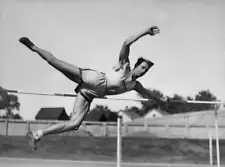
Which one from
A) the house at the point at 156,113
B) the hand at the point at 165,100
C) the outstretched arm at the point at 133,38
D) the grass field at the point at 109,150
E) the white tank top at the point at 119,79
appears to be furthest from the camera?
the house at the point at 156,113

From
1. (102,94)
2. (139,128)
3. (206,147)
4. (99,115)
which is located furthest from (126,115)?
(102,94)

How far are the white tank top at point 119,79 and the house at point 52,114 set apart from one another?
29.7m

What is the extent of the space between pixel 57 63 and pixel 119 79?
1.93ft

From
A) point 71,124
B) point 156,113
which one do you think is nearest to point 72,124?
point 71,124

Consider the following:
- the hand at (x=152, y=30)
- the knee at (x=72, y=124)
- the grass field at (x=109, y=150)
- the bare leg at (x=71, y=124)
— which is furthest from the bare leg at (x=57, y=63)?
the grass field at (x=109, y=150)

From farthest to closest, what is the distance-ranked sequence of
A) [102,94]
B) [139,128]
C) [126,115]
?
[126,115]
[139,128]
[102,94]

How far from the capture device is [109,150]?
1361 cm

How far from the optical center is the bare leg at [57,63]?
324 cm

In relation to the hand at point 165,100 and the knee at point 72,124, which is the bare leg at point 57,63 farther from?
the hand at point 165,100

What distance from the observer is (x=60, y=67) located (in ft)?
10.7

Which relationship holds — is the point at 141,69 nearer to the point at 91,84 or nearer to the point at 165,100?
the point at 91,84

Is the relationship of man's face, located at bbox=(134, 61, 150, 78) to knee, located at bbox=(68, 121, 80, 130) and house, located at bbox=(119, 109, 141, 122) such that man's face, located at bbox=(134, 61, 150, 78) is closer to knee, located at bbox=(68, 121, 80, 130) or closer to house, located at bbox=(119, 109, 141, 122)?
knee, located at bbox=(68, 121, 80, 130)

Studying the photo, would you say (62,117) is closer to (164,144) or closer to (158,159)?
(164,144)

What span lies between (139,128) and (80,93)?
17187mm
